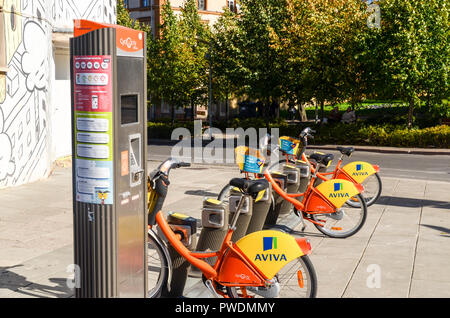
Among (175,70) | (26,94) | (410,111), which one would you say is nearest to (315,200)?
(26,94)

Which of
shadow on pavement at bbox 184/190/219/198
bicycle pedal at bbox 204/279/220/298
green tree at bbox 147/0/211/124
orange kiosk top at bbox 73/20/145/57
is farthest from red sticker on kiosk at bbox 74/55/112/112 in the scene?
green tree at bbox 147/0/211/124

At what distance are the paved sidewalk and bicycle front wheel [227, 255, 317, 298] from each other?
0.57 meters

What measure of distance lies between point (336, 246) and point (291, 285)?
2.35 m

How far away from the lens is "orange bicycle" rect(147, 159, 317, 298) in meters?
4.57

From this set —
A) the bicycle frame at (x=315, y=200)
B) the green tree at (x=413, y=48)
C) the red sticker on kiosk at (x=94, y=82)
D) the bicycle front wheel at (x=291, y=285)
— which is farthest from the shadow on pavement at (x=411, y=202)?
the green tree at (x=413, y=48)

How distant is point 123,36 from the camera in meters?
4.03

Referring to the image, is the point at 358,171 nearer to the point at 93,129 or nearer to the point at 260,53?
the point at 93,129

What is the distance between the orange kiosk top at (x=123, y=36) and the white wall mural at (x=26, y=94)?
786cm

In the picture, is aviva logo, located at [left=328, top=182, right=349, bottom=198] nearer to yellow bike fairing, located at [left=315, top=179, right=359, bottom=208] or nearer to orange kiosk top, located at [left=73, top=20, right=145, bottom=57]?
yellow bike fairing, located at [left=315, top=179, right=359, bottom=208]

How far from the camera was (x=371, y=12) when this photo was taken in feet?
75.8

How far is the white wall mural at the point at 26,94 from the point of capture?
11.4 metres

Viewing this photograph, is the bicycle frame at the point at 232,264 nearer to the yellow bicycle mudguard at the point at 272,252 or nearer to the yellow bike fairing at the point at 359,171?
the yellow bicycle mudguard at the point at 272,252

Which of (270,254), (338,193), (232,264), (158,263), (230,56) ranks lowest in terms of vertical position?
(158,263)
